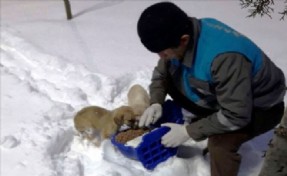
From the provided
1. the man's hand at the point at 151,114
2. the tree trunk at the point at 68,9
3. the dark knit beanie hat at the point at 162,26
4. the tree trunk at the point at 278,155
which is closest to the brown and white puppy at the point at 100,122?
the man's hand at the point at 151,114

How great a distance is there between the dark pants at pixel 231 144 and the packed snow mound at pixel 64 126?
26cm

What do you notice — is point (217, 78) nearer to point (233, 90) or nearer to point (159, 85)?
point (233, 90)

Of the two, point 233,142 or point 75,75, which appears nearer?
point 233,142

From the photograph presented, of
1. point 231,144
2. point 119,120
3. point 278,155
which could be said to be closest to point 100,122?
point 119,120

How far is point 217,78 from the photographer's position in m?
1.59

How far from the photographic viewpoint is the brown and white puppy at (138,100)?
7.16ft

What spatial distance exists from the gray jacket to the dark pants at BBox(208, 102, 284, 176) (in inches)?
1.7

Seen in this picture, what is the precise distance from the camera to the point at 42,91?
107 inches

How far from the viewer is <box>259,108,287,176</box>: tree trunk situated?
1.13 metres

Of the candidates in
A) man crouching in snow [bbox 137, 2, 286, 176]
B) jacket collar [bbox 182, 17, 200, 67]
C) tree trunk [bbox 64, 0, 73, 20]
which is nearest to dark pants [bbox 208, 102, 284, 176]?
man crouching in snow [bbox 137, 2, 286, 176]

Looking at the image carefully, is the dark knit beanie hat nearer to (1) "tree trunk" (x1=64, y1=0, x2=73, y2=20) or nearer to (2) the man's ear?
(2) the man's ear

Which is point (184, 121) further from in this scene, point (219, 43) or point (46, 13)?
point (46, 13)

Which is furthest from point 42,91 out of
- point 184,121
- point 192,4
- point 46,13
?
point 192,4

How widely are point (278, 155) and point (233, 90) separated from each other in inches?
18.0
